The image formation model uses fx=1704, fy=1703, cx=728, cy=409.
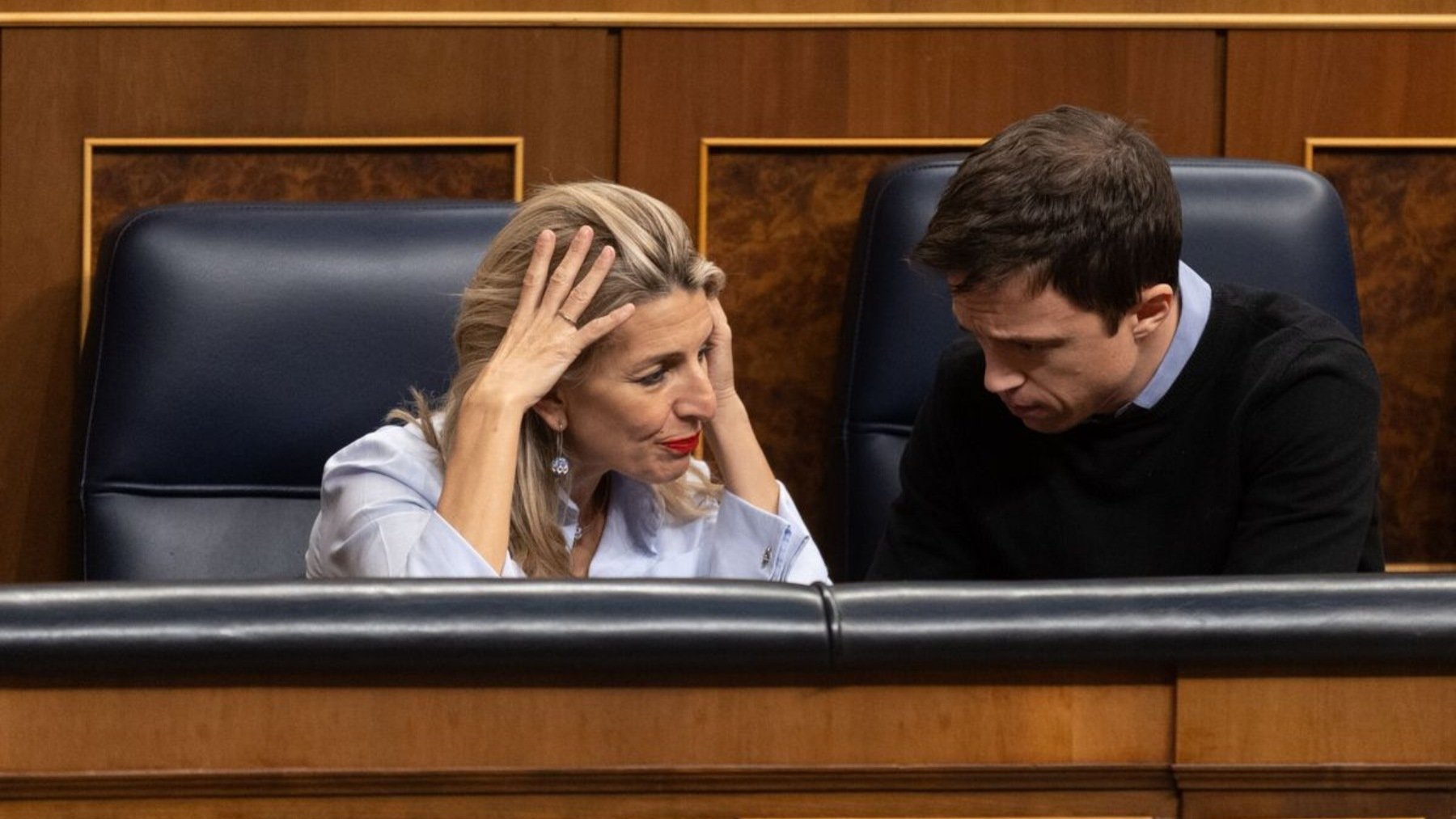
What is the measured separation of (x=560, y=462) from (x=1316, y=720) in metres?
0.86

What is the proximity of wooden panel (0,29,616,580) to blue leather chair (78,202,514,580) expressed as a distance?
312 mm

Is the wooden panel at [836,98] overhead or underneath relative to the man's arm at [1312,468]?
overhead

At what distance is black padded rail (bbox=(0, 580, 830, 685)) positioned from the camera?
736 millimetres

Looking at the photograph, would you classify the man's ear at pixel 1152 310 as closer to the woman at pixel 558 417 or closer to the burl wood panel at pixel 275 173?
the woman at pixel 558 417

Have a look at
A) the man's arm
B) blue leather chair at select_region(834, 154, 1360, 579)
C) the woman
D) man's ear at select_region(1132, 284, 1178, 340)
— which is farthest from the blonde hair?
the man's arm

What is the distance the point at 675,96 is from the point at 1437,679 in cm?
130

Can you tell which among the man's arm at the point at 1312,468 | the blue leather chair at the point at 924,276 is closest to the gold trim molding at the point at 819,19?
the blue leather chair at the point at 924,276

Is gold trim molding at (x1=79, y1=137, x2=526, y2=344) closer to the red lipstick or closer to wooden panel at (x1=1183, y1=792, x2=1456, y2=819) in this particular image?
the red lipstick

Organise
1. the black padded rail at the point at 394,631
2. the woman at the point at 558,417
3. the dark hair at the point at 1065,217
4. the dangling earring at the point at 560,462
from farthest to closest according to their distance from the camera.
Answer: the dangling earring at the point at 560,462 < the woman at the point at 558,417 < the dark hair at the point at 1065,217 < the black padded rail at the point at 394,631

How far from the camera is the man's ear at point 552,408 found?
1507 mm

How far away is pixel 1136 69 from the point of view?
1.91 metres

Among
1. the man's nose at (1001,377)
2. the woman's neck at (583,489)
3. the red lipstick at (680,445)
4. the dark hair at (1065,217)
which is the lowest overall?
the woman's neck at (583,489)

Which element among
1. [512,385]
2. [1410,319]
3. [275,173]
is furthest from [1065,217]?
[275,173]

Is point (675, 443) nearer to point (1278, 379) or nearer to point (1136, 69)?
point (1278, 379)
